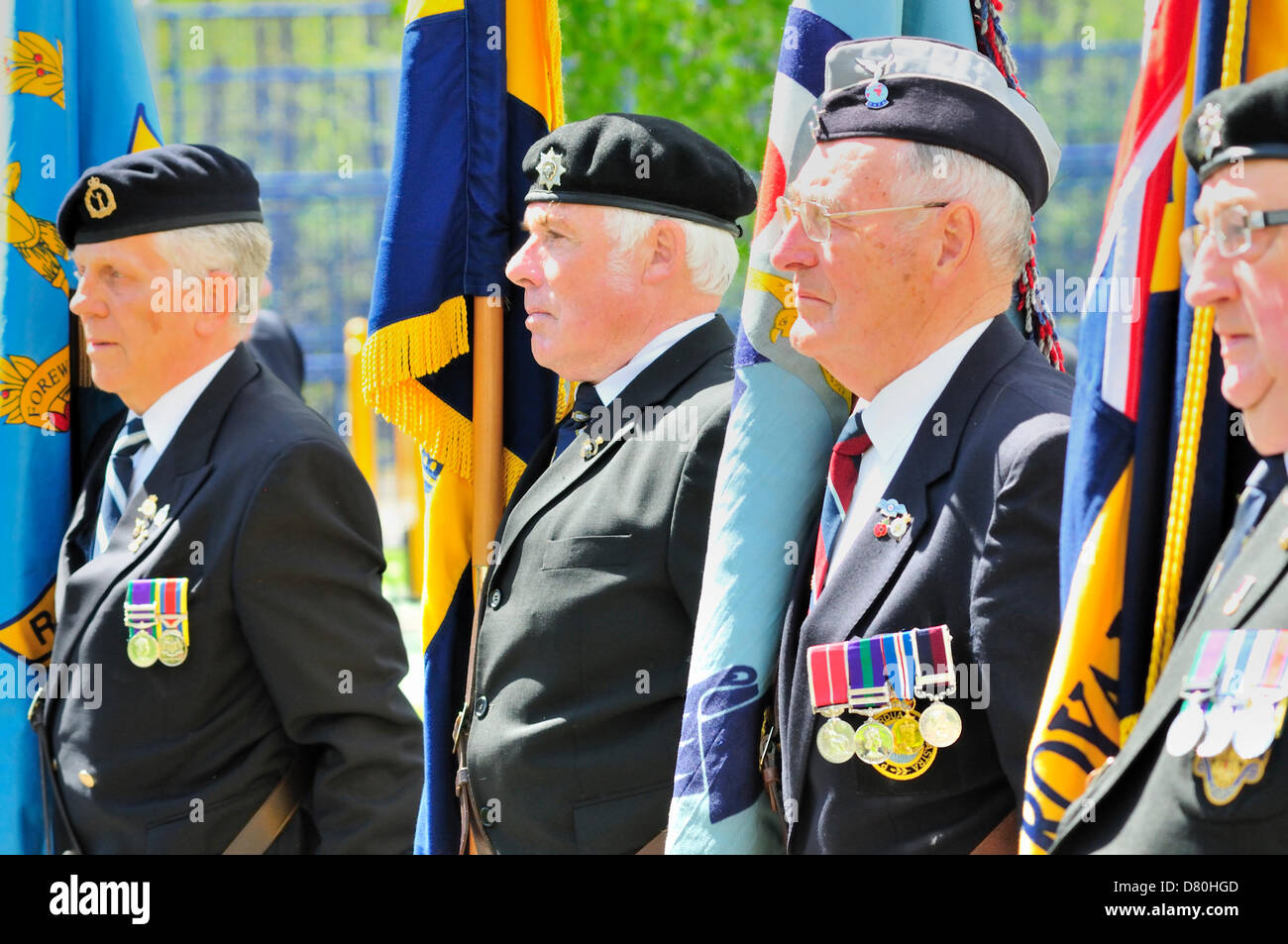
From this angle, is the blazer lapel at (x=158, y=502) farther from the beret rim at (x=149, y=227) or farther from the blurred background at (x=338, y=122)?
the blurred background at (x=338, y=122)

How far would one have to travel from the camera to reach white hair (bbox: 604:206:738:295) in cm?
319

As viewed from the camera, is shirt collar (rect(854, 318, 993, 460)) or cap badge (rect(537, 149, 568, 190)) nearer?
shirt collar (rect(854, 318, 993, 460))

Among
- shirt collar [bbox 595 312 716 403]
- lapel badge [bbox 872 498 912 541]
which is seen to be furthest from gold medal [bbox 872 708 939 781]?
shirt collar [bbox 595 312 716 403]

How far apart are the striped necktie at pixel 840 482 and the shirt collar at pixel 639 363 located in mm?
774

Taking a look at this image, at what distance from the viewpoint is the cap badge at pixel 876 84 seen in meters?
2.42

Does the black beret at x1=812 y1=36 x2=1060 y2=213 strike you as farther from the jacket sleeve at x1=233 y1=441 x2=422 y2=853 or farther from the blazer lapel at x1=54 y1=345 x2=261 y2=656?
the blazer lapel at x1=54 y1=345 x2=261 y2=656

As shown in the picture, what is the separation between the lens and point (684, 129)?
3.30 meters

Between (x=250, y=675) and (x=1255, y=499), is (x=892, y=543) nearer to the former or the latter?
(x=1255, y=499)

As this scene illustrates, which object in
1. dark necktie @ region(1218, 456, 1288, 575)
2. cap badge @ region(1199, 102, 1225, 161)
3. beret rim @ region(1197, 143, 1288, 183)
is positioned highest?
cap badge @ region(1199, 102, 1225, 161)

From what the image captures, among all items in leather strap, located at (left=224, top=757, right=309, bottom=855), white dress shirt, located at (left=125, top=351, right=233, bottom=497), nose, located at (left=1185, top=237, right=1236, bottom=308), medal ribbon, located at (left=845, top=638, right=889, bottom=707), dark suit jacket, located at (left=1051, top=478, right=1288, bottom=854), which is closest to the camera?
dark suit jacket, located at (left=1051, top=478, right=1288, bottom=854)

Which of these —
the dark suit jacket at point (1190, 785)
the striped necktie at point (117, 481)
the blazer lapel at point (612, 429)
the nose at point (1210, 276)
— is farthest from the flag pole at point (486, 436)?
the nose at point (1210, 276)
